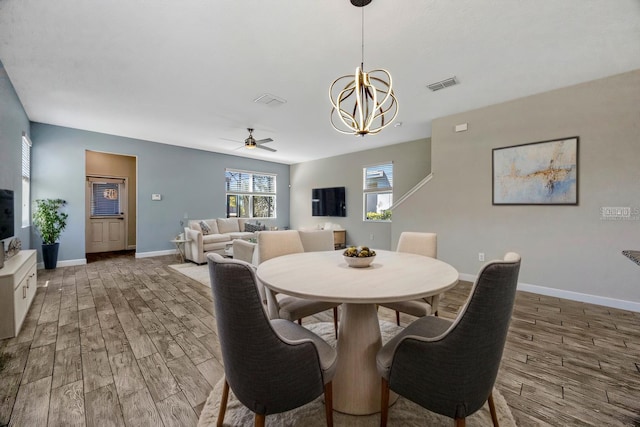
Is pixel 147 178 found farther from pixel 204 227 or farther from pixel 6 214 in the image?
pixel 6 214

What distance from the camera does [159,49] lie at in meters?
2.51

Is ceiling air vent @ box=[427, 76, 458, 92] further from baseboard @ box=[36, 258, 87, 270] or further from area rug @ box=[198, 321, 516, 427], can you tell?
baseboard @ box=[36, 258, 87, 270]

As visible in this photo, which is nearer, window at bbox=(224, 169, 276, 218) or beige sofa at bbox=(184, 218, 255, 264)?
beige sofa at bbox=(184, 218, 255, 264)

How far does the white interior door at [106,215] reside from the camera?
668 centimetres

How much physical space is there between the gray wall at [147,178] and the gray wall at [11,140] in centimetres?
70

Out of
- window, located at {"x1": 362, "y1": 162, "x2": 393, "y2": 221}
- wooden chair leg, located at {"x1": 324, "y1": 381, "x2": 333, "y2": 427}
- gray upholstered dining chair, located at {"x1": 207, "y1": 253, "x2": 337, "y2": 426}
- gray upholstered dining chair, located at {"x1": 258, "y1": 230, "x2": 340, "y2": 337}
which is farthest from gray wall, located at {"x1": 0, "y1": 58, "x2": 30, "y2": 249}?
window, located at {"x1": 362, "y1": 162, "x2": 393, "y2": 221}

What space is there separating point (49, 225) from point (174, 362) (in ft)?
15.2

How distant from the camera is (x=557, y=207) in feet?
10.8

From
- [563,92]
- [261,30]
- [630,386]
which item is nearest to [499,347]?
[630,386]

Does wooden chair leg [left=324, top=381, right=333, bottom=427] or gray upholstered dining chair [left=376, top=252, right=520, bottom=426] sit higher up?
gray upholstered dining chair [left=376, top=252, right=520, bottom=426]

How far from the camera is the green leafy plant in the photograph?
4516 millimetres

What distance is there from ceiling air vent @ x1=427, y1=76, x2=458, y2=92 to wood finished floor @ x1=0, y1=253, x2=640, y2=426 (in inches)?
104

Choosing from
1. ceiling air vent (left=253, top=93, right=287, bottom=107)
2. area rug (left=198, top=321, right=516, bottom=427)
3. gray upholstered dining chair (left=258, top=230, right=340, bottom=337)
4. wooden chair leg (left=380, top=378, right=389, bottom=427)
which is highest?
ceiling air vent (left=253, top=93, right=287, bottom=107)

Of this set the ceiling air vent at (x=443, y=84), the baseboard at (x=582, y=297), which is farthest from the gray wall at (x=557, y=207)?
the ceiling air vent at (x=443, y=84)
